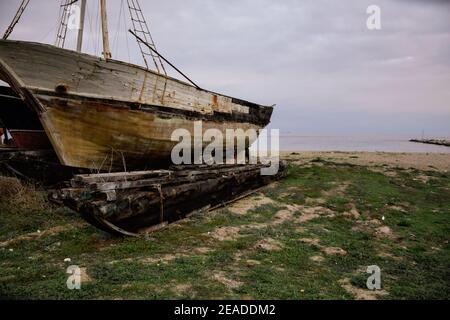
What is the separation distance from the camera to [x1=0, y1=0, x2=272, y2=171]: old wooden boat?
9.52 metres

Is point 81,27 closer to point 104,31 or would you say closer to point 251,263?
point 104,31

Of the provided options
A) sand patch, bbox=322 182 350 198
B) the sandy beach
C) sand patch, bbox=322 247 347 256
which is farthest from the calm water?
sand patch, bbox=322 247 347 256

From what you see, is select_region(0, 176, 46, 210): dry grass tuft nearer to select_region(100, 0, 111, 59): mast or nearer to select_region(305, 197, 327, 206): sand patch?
select_region(100, 0, 111, 59): mast

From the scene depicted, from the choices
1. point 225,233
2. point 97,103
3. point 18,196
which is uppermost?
point 97,103

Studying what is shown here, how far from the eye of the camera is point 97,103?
33.8ft

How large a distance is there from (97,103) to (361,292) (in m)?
8.54

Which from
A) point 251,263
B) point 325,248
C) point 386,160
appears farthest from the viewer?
point 386,160

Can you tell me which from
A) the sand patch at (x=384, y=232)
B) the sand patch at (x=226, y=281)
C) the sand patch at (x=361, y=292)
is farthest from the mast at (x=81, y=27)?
the sand patch at (x=361, y=292)

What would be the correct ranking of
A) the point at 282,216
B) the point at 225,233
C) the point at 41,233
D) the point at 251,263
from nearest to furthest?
the point at 251,263
the point at 41,233
the point at 225,233
the point at 282,216

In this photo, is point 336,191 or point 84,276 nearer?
point 84,276

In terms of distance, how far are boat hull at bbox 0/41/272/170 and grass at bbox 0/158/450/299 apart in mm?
2085

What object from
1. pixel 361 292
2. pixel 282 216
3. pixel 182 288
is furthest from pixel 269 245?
pixel 182 288
